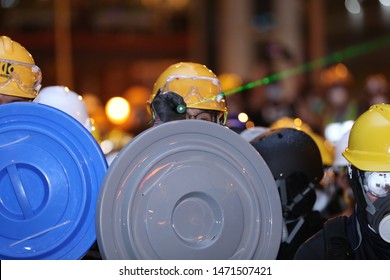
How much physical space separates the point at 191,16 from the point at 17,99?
55.2 ft

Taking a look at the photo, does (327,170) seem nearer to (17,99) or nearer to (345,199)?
(345,199)

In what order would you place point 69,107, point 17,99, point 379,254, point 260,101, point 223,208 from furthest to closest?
point 260,101 → point 69,107 → point 17,99 → point 379,254 → point 223,208

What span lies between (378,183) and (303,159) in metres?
1.03

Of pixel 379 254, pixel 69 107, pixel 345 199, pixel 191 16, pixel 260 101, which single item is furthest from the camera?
pixel 191 16

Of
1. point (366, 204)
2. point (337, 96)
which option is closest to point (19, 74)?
point (366, 204)

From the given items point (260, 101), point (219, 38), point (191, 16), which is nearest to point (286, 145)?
point (260, 101)

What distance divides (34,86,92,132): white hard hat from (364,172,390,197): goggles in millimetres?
2155

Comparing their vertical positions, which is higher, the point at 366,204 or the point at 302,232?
the point at 366,204

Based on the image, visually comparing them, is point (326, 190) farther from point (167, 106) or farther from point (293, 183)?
point (167, 106)

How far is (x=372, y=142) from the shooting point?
328 centimetres

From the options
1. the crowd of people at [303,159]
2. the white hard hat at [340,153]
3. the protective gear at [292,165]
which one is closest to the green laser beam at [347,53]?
the white hard hat at [340,153]

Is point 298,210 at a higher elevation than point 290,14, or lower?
higher

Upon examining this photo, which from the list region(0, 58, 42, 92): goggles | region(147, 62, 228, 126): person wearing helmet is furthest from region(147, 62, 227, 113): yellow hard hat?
region(0, 58, 42, 92): goggles

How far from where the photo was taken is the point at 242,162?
2930 millimetres
